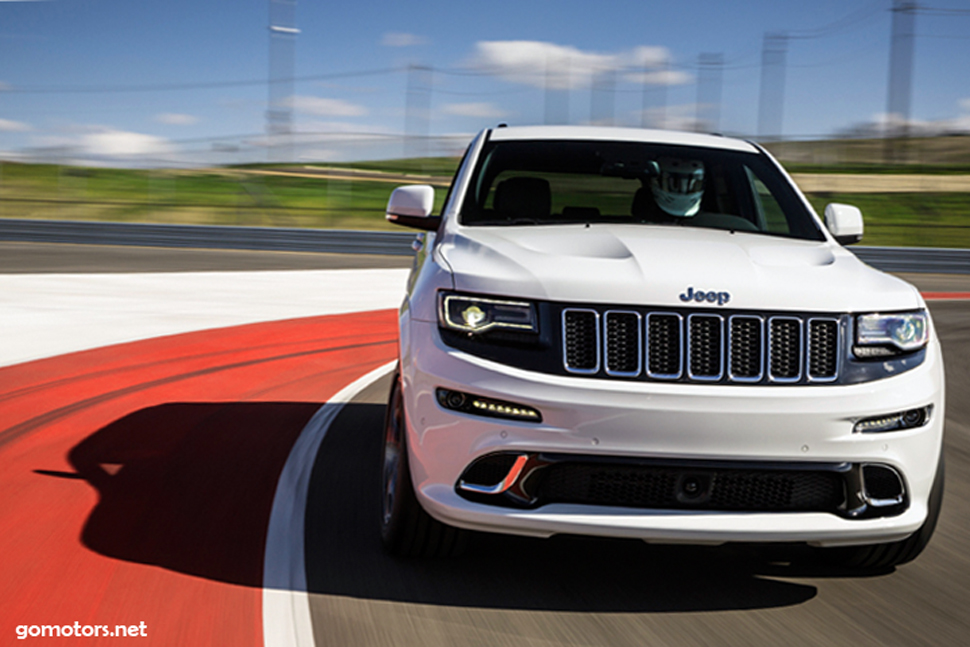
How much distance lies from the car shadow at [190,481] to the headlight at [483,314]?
1214 millimetres

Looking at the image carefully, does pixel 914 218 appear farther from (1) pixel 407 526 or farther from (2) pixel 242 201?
(1) pixel 407 526

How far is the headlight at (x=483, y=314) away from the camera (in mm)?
3533

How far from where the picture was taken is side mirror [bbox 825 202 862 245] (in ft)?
16.2

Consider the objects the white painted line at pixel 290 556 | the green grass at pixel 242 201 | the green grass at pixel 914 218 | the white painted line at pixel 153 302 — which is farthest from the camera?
the green grass at pixel 242 201

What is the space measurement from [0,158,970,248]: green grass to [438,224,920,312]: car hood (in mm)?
26353

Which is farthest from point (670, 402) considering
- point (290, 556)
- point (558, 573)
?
point (290, 556)

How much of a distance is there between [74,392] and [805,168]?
104ft

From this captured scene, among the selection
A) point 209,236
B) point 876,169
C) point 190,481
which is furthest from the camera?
point 876,169

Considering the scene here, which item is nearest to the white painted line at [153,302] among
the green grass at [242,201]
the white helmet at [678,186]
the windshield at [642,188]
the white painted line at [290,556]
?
the white painted line at [290,556]

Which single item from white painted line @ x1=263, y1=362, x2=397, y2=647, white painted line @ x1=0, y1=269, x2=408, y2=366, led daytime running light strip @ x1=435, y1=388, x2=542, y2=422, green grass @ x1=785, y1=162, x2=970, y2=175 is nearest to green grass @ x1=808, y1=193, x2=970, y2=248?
green grass @ x1=785, y1=162, x2=970, y2=175

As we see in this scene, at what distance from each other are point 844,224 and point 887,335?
146cm

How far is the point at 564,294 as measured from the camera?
353 centimetres

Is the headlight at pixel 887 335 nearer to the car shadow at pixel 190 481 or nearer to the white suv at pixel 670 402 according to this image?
the white suv at pixel 670 402

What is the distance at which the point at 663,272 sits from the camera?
11.9 feet
